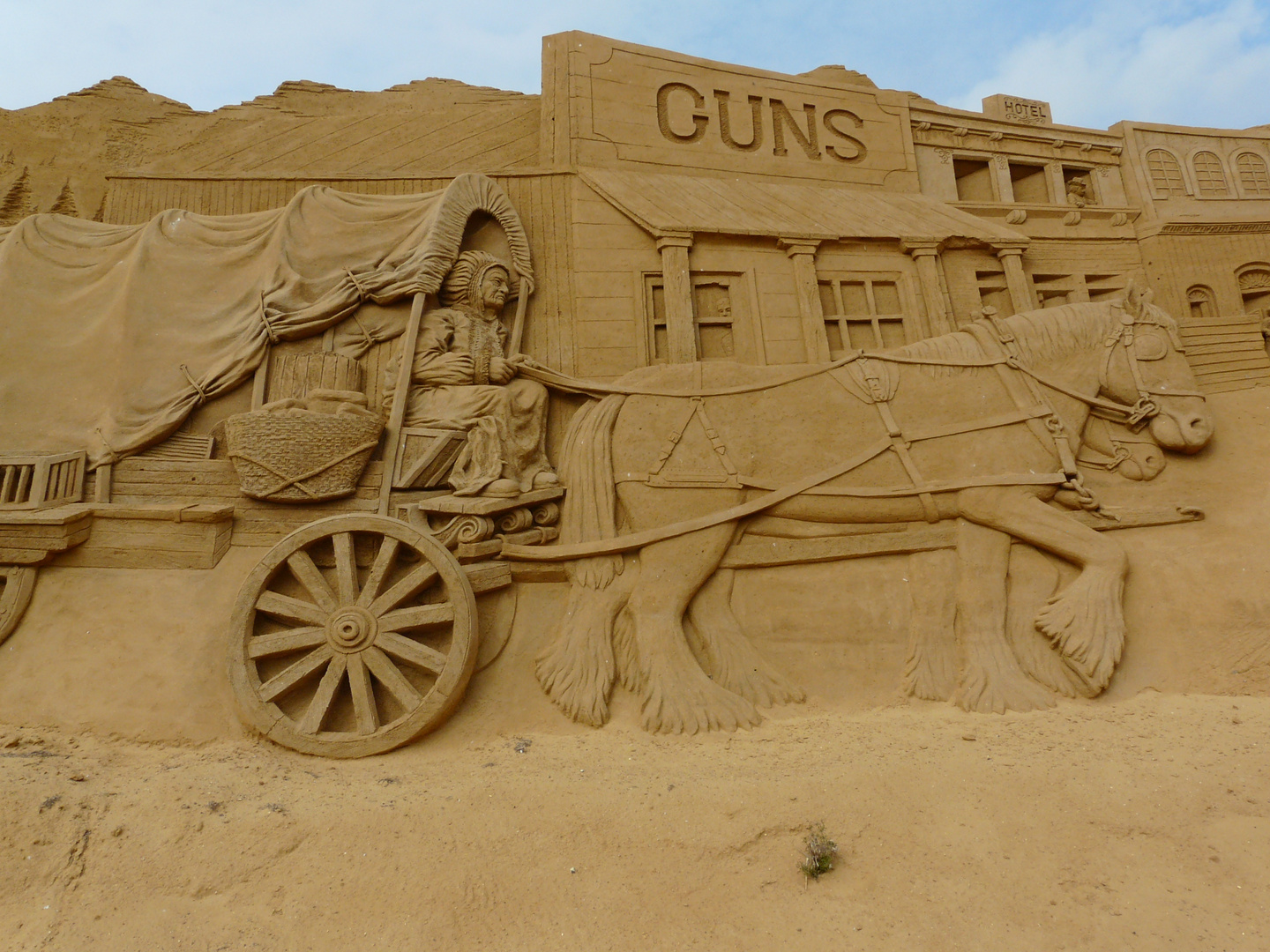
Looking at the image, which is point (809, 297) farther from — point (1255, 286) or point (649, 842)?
point (1255, 286)

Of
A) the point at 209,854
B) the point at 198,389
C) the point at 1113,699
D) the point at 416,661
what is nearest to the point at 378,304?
the point at 198,389

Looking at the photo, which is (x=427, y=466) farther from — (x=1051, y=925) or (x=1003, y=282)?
(x=1003, y=282)

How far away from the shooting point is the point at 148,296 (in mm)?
4652

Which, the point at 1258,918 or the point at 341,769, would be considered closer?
the point at 1258,918

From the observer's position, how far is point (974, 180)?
286 inches

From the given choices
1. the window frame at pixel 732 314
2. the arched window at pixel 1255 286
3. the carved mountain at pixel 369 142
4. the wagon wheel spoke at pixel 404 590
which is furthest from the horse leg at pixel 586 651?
the arched window at pixel 1255 286

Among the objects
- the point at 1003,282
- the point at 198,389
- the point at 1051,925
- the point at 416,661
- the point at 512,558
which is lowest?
the point at 1051,925

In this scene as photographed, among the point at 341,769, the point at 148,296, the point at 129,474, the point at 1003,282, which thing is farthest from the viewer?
the point at 1003,282

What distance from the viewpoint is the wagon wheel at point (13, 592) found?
3.80m

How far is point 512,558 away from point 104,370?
305 cm

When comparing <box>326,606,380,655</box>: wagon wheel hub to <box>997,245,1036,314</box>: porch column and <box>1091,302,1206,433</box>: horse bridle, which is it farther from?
<box>997,245,1036,314</box>: porch column

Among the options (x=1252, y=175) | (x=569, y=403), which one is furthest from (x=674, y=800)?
(x=1252, y=175)

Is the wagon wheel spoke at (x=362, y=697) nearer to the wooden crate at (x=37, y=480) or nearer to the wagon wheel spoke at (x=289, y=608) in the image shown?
the wagon wheel spoke at (x=289, y=608)

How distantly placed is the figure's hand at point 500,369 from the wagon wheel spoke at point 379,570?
149 centimetres
